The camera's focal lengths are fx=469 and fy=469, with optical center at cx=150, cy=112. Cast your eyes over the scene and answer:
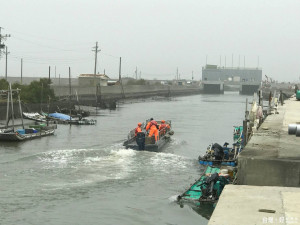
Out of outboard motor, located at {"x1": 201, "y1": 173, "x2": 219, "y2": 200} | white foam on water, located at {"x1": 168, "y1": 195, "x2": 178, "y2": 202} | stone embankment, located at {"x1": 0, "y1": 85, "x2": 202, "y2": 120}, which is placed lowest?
white foam on water, located at {"x1": 168, "y1": 195, "x2": 178, "y2": 202}

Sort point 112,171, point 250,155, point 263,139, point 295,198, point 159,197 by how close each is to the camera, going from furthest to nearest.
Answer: point 112,171 < point 159,197 < point 263,139 < point 250,155 < point 295,198

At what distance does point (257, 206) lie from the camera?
12.2m

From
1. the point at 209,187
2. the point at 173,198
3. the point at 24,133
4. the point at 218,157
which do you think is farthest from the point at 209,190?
the point at 24,133

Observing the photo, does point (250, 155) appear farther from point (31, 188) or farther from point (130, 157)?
point (130, 157)

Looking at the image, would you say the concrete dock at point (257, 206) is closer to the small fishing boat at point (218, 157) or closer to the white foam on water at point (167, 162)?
the small fishing boat at point (218, 157)

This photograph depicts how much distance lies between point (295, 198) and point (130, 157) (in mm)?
20506

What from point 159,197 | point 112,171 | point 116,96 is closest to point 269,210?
point 159,197

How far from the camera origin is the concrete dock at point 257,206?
1105 cm

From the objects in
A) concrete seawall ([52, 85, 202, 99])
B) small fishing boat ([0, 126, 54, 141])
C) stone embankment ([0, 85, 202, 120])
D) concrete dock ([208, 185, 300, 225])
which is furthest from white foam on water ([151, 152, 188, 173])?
concrete seawall ([52, 85, 202, 99])

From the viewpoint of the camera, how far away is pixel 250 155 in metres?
17.2

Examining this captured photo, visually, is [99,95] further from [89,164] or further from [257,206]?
[257,206]

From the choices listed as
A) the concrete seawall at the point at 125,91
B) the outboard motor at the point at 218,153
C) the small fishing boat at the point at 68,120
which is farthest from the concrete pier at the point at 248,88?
the outboard motor at the point at 218,153

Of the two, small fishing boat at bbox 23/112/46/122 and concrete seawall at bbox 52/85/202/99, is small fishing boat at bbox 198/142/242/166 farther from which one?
concrete seawall at bbox 52/85/202/99

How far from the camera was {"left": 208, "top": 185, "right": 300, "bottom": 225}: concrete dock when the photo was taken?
36.2 ft
